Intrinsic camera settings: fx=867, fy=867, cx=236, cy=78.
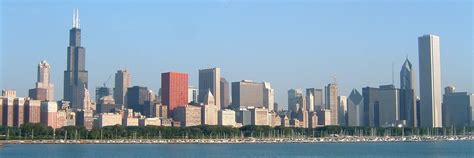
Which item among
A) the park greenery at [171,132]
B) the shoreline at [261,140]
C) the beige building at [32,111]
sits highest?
the beige building at [32,111]

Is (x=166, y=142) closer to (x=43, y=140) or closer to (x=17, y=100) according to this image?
(x=43, y=140)

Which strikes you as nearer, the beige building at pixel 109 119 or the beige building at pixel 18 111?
the beige building at pixel 18 111

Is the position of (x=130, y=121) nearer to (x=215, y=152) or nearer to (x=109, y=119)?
(x=109, y=119)

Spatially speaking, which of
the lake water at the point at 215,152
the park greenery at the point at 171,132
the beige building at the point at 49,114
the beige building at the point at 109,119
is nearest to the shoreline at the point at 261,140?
the park greenery at the point at 171,132

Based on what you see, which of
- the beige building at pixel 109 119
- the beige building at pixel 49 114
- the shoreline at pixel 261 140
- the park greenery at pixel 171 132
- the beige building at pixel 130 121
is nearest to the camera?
the shoreline at pixel 261 140

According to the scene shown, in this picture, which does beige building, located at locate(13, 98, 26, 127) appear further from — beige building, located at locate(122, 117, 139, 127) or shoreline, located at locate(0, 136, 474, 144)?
shoreline, located at locate(0, 136, 474, 144)

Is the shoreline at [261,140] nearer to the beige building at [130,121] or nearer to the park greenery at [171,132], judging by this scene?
the park greenery at [171,132]

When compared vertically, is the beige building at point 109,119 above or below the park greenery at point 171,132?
above

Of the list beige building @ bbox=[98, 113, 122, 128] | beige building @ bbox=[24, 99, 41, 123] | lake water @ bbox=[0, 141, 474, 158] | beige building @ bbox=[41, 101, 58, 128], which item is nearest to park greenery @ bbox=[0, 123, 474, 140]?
beige building @ bbox=[41, 101, 58, 128]
